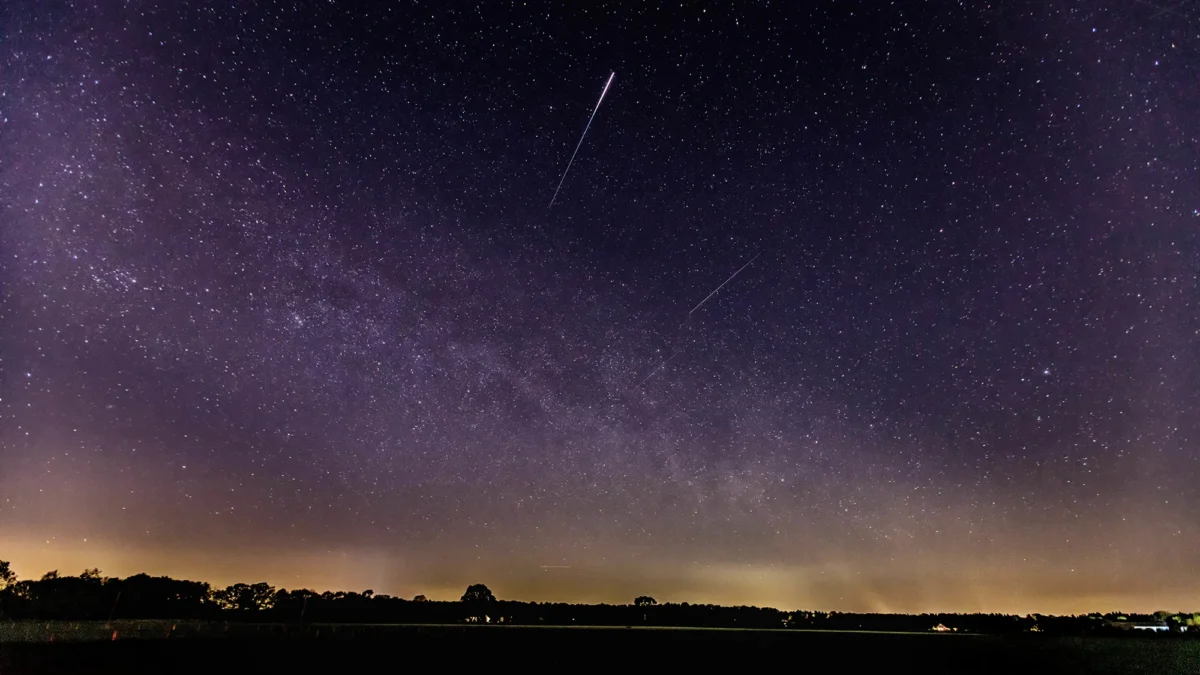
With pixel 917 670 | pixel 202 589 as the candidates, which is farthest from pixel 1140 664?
pixel 202 589

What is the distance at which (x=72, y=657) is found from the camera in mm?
34844

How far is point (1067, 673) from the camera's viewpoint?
39250mm

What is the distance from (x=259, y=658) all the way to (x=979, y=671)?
136 feet

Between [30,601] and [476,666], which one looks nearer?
[476,666]

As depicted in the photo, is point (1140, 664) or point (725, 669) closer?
point (725, 669)

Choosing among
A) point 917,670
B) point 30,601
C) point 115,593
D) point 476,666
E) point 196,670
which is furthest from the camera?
point 115,593

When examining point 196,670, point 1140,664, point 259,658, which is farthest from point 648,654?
point 1140,664

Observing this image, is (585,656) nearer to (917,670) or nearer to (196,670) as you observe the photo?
(917,670)

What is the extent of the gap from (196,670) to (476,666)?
41.6ft

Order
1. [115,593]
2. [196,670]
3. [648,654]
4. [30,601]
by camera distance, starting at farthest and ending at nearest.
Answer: [115,593] → [30,601] → [648,654] → [196,670]

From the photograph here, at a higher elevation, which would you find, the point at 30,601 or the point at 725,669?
the point at 30,601

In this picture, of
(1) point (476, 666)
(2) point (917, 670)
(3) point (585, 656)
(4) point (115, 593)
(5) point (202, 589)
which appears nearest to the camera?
(1) point (476, 666)

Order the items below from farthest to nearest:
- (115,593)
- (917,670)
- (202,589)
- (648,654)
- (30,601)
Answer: (202,589), (115,593), (30,601), (648,654), (917,670)

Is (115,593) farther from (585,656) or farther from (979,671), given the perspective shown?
(979,671)
